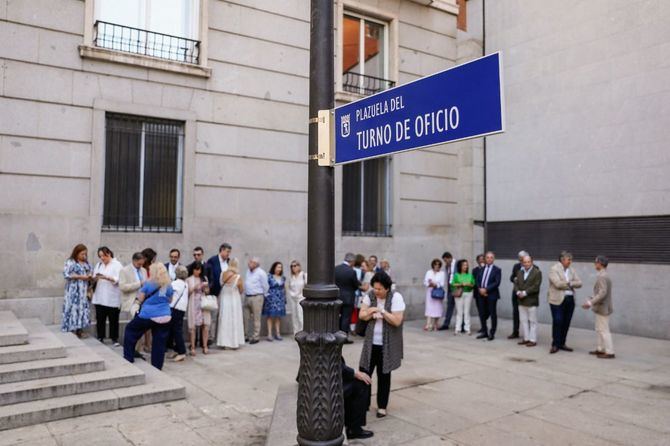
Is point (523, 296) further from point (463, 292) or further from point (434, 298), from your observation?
point (434, 298)

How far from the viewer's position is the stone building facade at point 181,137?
9297mm

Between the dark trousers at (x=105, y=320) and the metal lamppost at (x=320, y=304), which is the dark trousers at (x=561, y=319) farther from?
the dark trousers at (x=105, y=320)

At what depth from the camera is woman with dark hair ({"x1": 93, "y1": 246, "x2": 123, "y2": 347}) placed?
29.8 ft

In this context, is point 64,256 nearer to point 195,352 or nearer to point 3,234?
point 3,234

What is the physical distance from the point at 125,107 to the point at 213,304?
421 centimetres

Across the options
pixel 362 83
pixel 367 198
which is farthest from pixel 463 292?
pixel 362 83

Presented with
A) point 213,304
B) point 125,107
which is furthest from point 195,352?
point 125,107

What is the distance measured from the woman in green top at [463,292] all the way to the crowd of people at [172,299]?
12.4 ft

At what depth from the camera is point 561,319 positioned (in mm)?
10102

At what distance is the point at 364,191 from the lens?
45.2 ft

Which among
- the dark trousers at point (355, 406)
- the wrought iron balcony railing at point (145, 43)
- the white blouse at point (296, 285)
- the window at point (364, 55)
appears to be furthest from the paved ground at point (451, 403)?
the window at point (364, 55)

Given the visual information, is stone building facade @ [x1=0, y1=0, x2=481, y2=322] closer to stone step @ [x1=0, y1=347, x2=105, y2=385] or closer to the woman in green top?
the woman in green top

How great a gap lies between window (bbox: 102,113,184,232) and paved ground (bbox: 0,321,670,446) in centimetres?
324

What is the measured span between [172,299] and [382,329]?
168 inches
